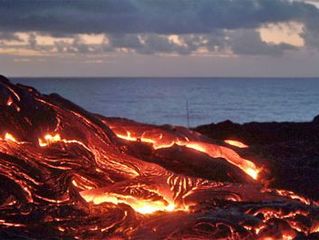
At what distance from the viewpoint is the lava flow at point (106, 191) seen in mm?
6832

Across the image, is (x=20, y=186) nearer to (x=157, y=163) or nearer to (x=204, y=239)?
(x=204, y=239)

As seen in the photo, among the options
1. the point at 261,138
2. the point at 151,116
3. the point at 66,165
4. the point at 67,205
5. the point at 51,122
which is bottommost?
the point at 67,205

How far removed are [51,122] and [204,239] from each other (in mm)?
2402

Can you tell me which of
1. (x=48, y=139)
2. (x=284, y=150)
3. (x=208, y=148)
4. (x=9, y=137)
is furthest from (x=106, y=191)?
(x=284, y=150)

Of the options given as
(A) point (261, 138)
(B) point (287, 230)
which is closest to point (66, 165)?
(B) point (287, 230)

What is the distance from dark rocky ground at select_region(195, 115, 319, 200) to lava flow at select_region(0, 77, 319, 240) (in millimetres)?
718

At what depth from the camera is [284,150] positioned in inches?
474

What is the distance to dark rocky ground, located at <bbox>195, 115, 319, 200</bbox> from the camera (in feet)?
31.7

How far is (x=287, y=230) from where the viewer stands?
7.03 m

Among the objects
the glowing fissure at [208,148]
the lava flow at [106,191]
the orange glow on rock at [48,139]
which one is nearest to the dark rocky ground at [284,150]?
the glowing fissure at [208,148]

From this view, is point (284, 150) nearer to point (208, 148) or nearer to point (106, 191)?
point (208, 148)

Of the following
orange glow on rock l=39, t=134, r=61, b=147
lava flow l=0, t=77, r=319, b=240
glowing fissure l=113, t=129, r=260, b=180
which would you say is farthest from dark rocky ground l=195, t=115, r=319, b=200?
orange glow on rock l=39, t=134, r=61, b=147

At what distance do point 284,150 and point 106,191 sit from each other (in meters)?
4.98

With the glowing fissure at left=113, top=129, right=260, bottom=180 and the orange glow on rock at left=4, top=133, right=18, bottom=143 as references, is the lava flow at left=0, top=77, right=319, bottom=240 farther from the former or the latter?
the glowing fissure at left=113, top=129, right=260, bottom=180
